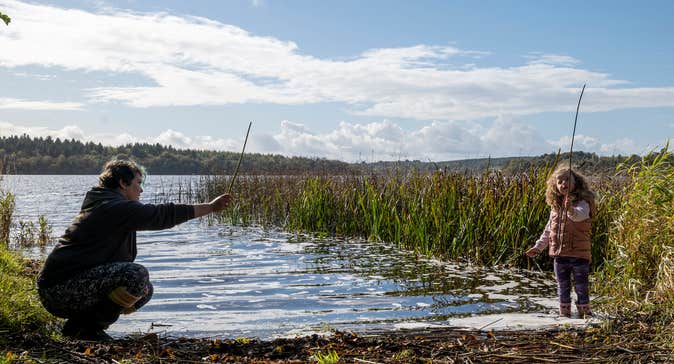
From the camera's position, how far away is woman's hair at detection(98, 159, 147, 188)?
4.96 meters

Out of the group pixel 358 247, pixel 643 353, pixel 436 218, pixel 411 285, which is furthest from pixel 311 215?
pixel 643 353

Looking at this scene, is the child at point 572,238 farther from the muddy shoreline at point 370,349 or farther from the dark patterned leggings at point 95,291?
the dark patterned leggings at point 95,291

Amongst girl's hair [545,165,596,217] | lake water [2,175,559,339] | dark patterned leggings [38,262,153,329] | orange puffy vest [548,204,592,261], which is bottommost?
lake water [2,175,559,339]

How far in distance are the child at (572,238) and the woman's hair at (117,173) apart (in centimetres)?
422

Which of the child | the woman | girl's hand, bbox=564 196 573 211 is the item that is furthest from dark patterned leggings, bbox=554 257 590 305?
the woman

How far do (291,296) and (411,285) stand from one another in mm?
1680

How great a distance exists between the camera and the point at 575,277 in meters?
5.90

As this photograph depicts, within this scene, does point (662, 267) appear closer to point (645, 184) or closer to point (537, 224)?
Answer: point (645, 184)

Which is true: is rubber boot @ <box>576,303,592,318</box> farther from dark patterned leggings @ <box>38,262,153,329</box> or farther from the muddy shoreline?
dark patterned leggings @ <box>38,262,153,329</box>

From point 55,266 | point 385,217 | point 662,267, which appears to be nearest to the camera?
point 55,266

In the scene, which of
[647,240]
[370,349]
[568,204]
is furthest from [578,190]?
[370,349]

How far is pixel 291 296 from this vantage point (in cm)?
744

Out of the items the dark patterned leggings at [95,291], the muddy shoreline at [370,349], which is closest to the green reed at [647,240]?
the muddy shoreline at [370,349]

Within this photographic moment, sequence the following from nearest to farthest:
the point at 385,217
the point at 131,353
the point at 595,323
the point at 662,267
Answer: the point at 131,353 < the point at 595,323 < the point at 662,267 < the point at 385,217
